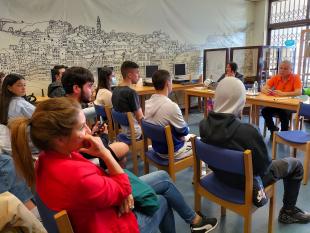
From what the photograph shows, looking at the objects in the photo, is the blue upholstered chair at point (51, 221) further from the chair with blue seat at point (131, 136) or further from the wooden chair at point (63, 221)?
the chair with blue seat at point (131, 136)

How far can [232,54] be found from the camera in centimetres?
571

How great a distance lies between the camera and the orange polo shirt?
361 centimetres

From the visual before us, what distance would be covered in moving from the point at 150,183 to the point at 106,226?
46cm

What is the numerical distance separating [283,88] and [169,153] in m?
2.54

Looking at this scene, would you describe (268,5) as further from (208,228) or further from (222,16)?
(208,228)

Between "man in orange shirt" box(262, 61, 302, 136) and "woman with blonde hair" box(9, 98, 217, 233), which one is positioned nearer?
"woman with blonde hair" box(9, 98, 217, 233)

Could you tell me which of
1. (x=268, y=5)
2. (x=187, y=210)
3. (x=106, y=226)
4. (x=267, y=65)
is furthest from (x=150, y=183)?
(x=268, y=5)

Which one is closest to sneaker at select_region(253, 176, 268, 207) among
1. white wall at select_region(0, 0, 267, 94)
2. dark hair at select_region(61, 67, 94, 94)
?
dark hair at select_region(61, 67, 94, 94)

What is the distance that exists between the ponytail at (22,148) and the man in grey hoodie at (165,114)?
123 cm

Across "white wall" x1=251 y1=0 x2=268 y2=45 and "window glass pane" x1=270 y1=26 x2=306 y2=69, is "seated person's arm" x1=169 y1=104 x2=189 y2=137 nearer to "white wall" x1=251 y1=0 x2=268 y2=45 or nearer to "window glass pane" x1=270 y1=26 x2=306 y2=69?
"window glass pane" x1=270 y1=26 x2=306 y2=69

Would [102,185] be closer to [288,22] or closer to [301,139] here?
[301,139]

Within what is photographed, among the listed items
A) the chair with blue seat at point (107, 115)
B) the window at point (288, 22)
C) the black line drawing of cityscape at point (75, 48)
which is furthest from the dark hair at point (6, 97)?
the window at point (288, 22)

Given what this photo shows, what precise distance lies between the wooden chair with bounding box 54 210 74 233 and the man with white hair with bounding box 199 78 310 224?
92cm

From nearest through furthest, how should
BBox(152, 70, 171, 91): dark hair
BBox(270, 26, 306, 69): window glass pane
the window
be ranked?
BBox(152, 70, 171, 91): dark hair → BBox(270, 26, 306, 69): window glass pane → the window
